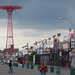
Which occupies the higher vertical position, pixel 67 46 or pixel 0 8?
pixel 0 8

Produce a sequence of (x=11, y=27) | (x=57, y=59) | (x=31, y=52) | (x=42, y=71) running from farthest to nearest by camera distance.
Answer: (x=11, y=27), (x=31, y=52), (x=57, y=59), (x=42, y=71)

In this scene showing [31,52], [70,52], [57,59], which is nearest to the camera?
[70,52]

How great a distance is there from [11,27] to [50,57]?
36.9 metres

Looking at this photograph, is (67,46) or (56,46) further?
(56,46)

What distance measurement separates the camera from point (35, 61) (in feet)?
254

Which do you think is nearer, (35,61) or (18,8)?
(35,61)

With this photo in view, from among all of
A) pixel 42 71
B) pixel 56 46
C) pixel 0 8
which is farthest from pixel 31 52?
pixel 42 71

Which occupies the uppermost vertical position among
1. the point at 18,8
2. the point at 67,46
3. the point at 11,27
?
the point at 18,8

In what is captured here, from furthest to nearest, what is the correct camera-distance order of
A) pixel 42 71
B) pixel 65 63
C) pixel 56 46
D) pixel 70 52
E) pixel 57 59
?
pixel 56 46
pixel 57 59
pixel 65 63
pixel 70 52
pixel 42 71

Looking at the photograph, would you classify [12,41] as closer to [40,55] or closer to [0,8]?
[0,8]

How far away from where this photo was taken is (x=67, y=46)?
50.4 meters

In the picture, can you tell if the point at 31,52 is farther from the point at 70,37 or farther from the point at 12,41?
the point at 70,37

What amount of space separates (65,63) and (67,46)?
5.06 meters

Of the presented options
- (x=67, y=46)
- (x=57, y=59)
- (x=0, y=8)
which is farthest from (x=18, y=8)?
(x=67, y=46)
